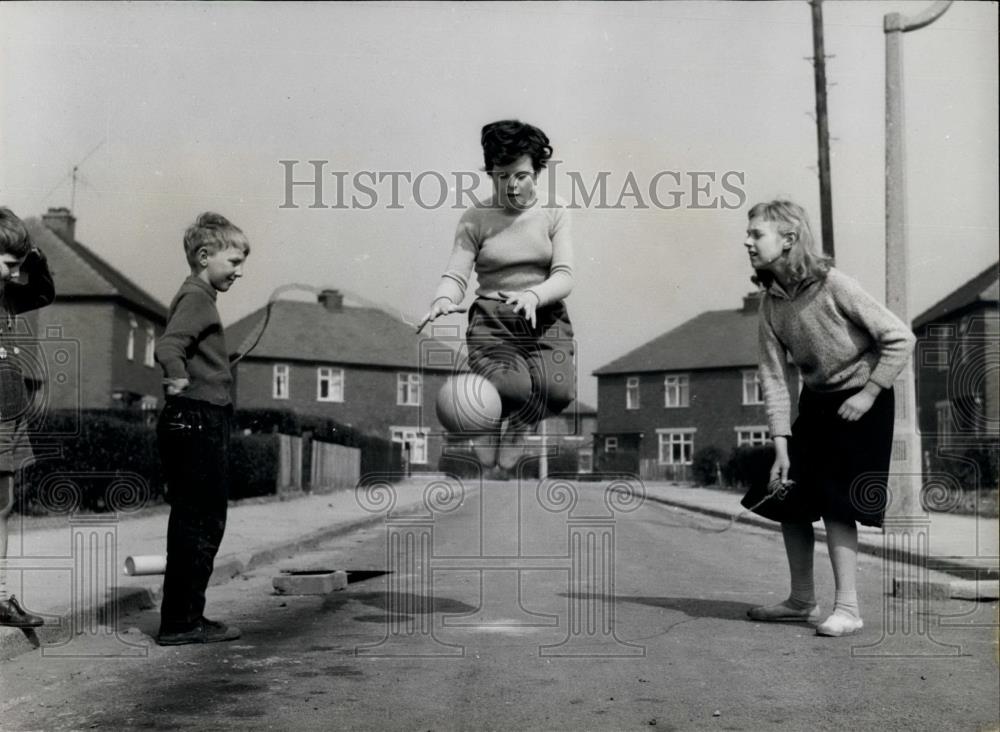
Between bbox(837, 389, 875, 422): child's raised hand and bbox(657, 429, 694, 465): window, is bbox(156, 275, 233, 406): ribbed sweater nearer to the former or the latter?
bbox(657, 429, 694, 465): window

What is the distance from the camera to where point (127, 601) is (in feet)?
20.0

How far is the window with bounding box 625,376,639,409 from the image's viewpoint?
13.5ft

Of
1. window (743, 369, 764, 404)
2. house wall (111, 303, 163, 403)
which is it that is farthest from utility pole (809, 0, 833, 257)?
house wall (111, 303, 163, 403)

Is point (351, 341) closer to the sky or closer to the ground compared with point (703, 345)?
closer to the sky

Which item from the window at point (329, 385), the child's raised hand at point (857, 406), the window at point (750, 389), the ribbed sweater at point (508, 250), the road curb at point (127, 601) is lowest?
the road curb at point (127, 601)

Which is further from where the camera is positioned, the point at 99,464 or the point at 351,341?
the point at 99,464

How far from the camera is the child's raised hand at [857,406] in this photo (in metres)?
4.70

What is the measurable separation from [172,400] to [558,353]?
201 centimetres

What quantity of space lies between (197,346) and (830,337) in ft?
8.89

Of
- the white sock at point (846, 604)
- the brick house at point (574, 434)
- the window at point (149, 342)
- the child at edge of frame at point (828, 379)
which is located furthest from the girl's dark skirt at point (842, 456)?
the window at point (149, 342)

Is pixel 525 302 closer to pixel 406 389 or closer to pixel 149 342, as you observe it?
pixel 406 389

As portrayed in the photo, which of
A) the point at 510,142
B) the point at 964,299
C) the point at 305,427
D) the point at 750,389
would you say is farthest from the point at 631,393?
the point at 964,299

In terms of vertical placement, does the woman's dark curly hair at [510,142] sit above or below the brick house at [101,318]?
below

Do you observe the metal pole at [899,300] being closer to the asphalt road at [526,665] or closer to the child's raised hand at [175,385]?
the asphalt road at [526,665]
